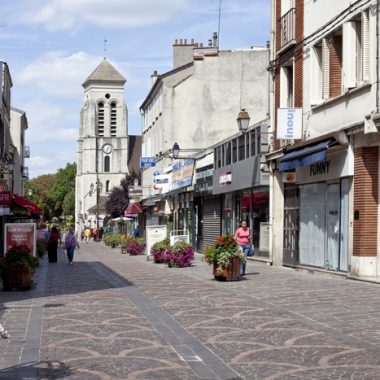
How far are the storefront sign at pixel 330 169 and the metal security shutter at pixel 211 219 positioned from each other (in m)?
13.3

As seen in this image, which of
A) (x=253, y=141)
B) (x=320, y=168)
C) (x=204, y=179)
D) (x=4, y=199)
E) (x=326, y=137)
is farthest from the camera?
(x=204, y=179)

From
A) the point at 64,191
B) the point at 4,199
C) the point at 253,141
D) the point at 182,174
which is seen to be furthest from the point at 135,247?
the point at 64,191

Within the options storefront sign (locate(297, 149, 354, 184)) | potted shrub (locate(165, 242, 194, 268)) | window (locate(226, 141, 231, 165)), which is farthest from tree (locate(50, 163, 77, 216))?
storefront sign (locate(297, 149, 354, 184))

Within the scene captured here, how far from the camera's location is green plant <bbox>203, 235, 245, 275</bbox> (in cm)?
2041

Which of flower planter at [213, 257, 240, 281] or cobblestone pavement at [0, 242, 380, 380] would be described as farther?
flower planter at [213, 257, 240, 281]

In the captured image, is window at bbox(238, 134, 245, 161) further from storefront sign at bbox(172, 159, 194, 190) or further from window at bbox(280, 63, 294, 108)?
storefront sign at bbox(172, 159, 194, 190)

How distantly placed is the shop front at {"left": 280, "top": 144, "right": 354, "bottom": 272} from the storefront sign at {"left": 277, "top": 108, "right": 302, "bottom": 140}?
2.30 feet

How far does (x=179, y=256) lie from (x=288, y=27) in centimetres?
838

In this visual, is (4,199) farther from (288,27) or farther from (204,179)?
(204,179)

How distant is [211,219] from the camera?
40125 mm

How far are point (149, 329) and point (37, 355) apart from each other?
264 centimetres

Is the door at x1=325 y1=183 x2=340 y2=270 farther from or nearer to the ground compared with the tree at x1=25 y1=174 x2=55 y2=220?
nearer to the ground

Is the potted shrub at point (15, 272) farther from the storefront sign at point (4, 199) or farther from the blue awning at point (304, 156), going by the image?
the storefront sign at point (4, 199)

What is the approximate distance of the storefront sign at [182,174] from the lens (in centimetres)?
4369
